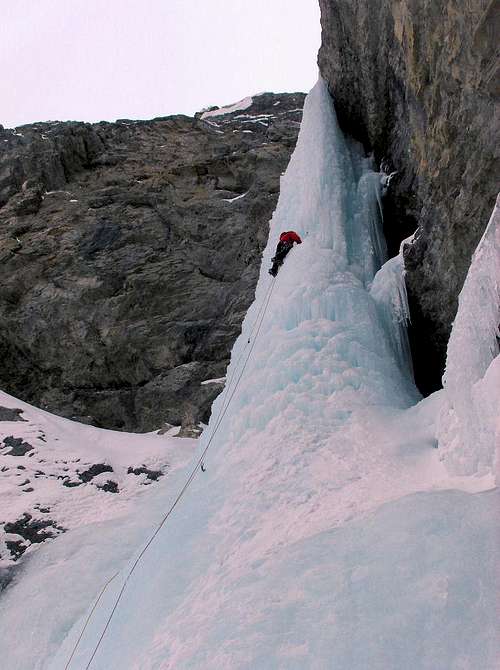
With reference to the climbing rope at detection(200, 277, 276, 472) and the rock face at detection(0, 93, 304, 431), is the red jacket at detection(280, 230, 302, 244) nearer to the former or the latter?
the climbing rope at detection(200, 277, 276, 472)

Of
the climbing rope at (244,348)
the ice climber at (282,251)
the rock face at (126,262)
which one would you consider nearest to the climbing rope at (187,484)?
the climbing rope at (244,348)

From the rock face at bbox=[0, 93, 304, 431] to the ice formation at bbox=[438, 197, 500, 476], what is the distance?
7864 millimetres

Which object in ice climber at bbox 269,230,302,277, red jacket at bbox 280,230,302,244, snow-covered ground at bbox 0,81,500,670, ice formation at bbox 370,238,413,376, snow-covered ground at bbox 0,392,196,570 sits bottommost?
snow-covered ground at bbox 0,392,196,570

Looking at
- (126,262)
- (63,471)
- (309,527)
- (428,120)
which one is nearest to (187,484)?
(309,527)

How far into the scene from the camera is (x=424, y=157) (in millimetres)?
7918

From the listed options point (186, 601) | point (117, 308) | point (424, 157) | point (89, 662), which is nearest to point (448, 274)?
point (424, 157)

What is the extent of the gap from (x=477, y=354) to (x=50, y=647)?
510 cm

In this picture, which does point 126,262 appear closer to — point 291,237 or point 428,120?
point 291,237

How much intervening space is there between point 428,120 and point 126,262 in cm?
928

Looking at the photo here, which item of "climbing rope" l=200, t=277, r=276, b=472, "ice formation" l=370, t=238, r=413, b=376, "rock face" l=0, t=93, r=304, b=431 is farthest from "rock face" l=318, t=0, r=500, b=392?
"rock face" l=0, t=93, r=304, b=431

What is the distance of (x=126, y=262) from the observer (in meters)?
15.2

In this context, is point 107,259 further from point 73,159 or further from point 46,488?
point 46,488

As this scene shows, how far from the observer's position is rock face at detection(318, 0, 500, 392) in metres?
6.06

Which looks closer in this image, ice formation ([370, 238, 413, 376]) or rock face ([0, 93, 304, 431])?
ice formation ([370, 238, 413, 376])
